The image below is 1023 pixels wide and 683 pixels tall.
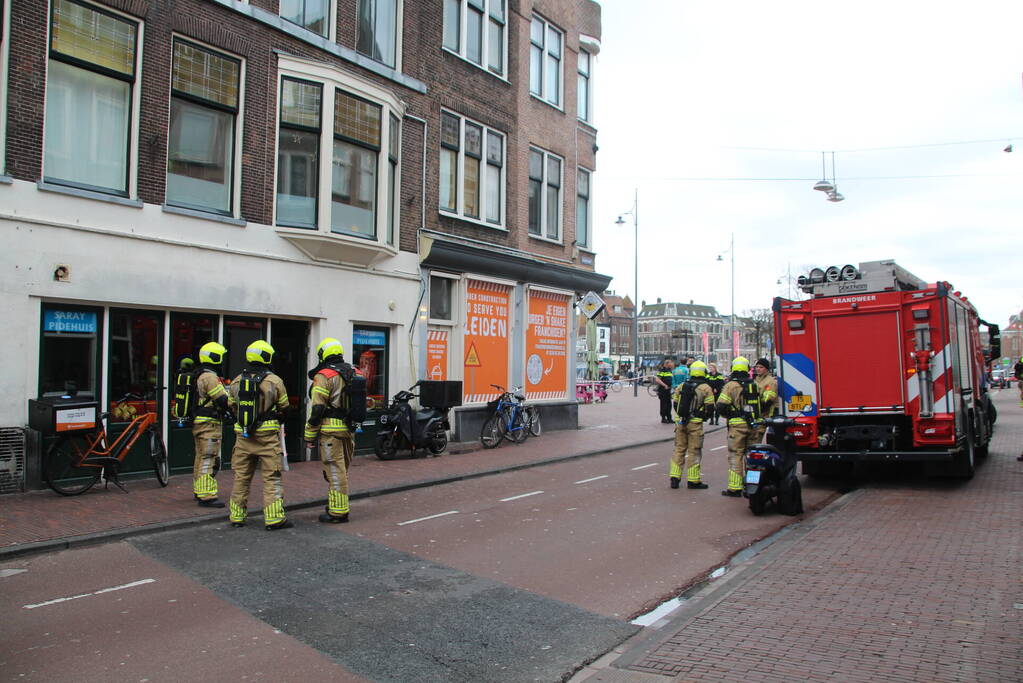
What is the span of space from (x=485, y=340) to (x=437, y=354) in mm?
1518

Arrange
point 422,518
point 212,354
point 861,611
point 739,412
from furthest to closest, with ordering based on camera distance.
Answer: point 739,412 < point 212,354 < point 422,518 < point 861,611

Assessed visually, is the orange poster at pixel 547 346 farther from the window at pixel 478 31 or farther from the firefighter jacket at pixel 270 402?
the firefighter jacket at pixel 270 402

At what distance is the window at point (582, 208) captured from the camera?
20.9m

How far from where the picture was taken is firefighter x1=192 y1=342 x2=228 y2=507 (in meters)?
8.76

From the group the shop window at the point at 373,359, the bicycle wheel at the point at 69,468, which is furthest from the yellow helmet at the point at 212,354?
the shop window at the point at 373,359

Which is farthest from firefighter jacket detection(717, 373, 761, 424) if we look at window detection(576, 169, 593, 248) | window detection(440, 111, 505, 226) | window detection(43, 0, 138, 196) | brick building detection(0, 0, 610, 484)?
window detection(576, 169, 593, 248)

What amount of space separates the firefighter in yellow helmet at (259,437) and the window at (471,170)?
8.83 meters

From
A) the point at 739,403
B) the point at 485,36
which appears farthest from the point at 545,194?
the point at 739,403

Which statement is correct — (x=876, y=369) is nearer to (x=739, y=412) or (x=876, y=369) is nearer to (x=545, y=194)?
(x=739, y=412)

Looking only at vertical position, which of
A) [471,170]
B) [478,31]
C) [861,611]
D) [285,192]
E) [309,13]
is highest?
[478,31]

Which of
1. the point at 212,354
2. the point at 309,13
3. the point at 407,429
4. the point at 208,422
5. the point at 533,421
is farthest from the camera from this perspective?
the point at 533,421

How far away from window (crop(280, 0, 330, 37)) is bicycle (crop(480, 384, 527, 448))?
7.70 meters

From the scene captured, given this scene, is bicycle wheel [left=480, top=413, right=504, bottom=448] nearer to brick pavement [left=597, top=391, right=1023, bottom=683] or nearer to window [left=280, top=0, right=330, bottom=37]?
window [left=280, top=0, right=330, bottom=37]

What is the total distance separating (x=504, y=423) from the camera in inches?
620
